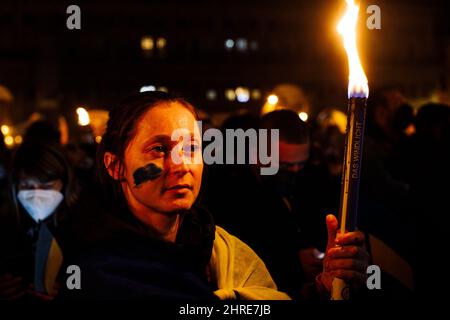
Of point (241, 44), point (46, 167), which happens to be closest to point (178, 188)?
point (46, 167)

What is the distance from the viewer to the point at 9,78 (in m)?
42.3

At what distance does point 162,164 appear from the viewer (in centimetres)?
173

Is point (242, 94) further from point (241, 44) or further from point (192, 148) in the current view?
point (192, 148)

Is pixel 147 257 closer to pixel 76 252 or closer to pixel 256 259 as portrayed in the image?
pixel 76 252

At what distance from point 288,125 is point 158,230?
1513 millimetres

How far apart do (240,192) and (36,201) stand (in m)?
1.45

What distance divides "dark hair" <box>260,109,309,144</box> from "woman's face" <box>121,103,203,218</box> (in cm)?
135

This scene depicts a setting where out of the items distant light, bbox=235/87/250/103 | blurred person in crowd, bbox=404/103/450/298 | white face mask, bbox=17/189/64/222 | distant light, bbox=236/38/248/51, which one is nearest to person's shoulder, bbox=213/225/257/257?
blurred person in crowd, bbox=404/103/450/298

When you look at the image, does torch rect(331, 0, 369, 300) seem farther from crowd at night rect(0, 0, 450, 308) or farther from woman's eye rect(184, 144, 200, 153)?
woman's eye rect(184, 144, 200, 153)

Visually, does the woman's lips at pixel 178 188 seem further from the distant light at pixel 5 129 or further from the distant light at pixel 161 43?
the distant light at pixel 161 43

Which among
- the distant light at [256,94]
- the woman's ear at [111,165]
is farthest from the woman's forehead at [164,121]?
the distant light at [256,94]

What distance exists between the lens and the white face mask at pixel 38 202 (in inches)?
140

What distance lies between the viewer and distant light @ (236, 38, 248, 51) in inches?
1759
